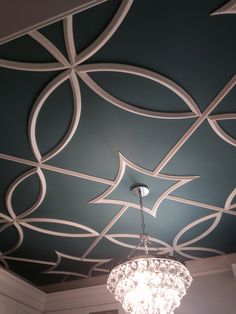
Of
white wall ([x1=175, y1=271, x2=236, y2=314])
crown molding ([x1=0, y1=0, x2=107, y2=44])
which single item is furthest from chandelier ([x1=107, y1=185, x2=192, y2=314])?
crown molding ([x1=0, y1=0, x2=107, y2=44])

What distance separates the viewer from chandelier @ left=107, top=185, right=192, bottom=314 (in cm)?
170

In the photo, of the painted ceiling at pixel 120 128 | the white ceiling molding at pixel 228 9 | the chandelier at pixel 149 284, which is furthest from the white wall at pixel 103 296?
the white ceiling molding at pixel 228 9

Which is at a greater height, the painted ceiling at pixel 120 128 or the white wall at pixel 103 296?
the painted ceiling at pixel 120 128

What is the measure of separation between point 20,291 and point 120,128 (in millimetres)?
2047

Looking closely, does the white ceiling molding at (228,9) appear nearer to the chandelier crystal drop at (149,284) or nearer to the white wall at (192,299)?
the chandelier crystal drop at (149,284)

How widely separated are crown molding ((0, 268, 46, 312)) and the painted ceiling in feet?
1.03

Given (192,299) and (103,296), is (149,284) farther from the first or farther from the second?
(103,296)

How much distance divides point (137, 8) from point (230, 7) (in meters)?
0.35

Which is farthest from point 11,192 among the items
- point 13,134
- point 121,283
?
point 121,283

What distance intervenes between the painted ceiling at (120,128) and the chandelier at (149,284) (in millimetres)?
515

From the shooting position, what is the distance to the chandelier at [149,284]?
5.57 feet

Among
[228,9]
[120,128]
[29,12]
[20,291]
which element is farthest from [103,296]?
[29,12]

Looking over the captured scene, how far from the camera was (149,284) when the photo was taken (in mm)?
1708

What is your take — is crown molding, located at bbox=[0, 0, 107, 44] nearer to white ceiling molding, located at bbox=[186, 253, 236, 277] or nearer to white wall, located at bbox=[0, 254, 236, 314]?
white wall, located at bbox=[0, 254, 236, 314]
